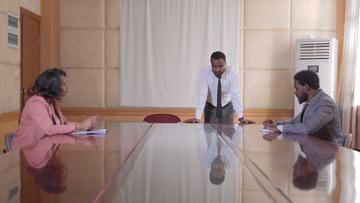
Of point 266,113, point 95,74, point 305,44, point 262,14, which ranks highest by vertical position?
point 262,14

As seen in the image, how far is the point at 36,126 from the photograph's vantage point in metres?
3.27

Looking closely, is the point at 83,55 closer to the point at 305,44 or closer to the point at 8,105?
the point at 8,105

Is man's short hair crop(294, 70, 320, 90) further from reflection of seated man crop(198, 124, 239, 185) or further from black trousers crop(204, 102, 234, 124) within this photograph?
black trousers crop(204, 102, 234, 124)

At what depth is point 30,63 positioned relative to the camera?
6.08 m

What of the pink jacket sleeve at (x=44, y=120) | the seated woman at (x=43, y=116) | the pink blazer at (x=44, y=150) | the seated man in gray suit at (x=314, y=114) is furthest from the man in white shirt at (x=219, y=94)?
the pink blazer at (x=44, y=150)

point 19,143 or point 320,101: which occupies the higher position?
point 320,101

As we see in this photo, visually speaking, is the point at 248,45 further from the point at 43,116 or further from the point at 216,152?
the point at 216,152

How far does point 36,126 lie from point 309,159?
1842mm

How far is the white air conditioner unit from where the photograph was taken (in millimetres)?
6062

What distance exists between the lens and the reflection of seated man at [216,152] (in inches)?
79.3

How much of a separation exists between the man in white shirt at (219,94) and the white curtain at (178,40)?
1.38 m

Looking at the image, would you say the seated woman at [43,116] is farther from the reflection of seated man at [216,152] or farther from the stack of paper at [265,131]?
the stack of paper at [265,131]

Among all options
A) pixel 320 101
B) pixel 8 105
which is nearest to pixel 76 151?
pixel 320 101

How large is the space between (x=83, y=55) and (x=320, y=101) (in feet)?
12.6
